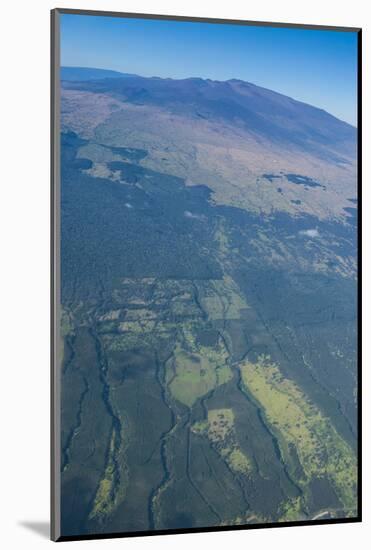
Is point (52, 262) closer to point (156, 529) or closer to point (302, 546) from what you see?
point (156, 529)

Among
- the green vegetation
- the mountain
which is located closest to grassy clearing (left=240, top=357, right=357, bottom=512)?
the green vegetation

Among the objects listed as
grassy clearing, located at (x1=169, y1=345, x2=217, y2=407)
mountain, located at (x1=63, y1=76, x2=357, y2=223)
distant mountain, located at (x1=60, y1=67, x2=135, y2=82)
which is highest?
distant mountain, located at (x1=60, y1=67, x2=135, y2=82)

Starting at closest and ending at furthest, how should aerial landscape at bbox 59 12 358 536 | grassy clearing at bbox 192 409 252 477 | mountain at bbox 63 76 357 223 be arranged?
aerial landscape at bbox 59 12 358 536
grassy clearing at bbox 192 409 252 477
mountain at bbox 63 76 357 223

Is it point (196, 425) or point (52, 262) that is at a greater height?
point (52, 262)

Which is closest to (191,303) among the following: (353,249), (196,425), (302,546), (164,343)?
(164,343)

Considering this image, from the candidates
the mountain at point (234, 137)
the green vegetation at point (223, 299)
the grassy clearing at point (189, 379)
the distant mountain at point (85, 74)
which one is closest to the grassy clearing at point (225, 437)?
the grassy clearing at point (189, 379)

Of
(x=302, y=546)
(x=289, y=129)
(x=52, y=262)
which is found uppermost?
(x=289, y=129)

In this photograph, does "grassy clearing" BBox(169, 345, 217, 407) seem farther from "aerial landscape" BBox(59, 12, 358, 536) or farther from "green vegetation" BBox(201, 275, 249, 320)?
"green vegetation" BBox(201, 275, 249, 320)

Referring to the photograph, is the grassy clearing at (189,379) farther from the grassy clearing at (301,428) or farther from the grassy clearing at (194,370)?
the grassy clearing at (301,428)
